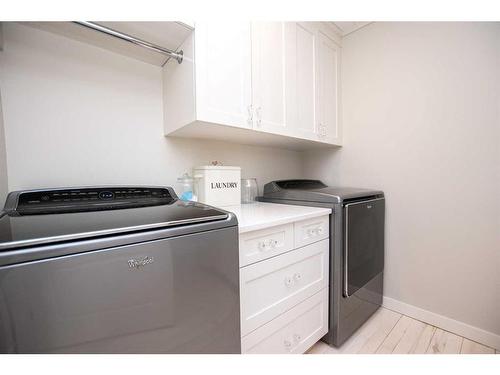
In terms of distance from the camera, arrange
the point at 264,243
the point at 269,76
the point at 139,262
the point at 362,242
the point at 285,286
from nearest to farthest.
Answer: the point at 139,262
the point at 264,243
the point at 285,286
the point at 269,76
the point at 362,242

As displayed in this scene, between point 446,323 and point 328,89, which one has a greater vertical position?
point 328,89

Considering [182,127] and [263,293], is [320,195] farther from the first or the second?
[182,127]

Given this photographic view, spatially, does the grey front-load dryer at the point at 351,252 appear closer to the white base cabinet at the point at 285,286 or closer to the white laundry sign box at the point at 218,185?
the white base cabinet at the point at 285,286

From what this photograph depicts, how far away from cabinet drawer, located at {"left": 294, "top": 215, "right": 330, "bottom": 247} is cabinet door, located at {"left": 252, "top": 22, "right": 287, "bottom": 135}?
62 centimetres

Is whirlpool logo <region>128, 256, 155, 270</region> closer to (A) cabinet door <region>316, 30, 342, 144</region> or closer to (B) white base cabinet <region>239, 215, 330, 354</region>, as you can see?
(B) white base cabinet <region>239, 215, 330, 354</region>

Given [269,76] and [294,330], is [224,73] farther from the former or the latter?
[294,330]

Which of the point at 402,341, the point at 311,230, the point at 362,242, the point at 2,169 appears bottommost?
the point at 402,341

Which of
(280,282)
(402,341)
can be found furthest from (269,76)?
(402,341)

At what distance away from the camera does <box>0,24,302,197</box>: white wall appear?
95cm

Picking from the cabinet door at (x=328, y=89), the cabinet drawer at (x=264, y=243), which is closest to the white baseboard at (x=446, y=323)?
the cabinet drawer at (x=264, y=243)

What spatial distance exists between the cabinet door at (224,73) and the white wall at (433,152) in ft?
3.73

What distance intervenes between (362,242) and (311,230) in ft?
1.58

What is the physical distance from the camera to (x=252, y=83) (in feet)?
4.17
